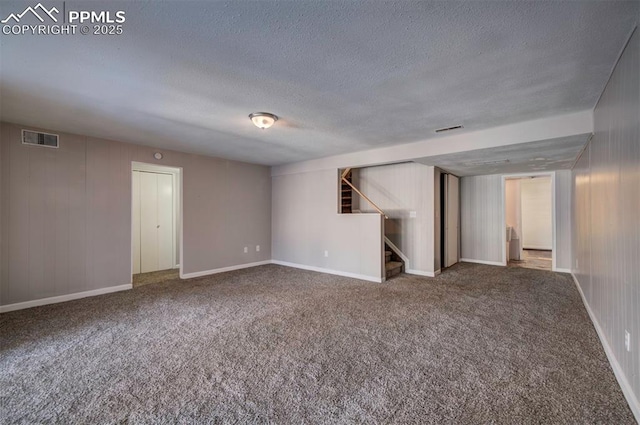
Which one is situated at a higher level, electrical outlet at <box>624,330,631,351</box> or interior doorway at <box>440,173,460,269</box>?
interior doorway at <box>440,173,460,269</box>

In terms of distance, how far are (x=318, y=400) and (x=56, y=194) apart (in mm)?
4545

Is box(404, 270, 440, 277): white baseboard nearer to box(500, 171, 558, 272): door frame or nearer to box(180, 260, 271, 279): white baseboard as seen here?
box(500, 171, 558, 272): door frame

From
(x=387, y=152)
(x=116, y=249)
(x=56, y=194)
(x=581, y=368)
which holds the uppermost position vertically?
(x=387, y=152)

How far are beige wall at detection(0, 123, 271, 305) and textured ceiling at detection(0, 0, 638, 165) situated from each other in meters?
0.57

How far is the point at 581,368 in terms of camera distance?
2227mm

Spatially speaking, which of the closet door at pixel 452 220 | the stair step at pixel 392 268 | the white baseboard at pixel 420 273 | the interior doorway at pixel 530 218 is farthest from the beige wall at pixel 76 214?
the interior doorway at pixel 530 218

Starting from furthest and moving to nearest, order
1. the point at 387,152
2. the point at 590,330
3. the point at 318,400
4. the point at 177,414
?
the point at 387,152 < the point at 590,330 < the point at 318,400 < the point at 177,414

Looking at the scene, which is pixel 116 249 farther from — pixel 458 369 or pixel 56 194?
pixel 458 369

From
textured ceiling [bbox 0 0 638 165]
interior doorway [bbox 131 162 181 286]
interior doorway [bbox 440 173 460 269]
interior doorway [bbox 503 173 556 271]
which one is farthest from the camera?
interior doorway [bbox 503 173 556 271]

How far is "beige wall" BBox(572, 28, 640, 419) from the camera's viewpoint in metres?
1.69

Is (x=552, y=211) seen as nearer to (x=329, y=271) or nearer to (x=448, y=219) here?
(x=448, y=219)

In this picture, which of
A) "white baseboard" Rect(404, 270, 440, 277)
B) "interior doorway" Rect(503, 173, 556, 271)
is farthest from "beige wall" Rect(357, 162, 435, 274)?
"interior doorway" Rect(503, 173, 556, 271)

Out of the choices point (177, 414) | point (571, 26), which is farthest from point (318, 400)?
point (571, 26)

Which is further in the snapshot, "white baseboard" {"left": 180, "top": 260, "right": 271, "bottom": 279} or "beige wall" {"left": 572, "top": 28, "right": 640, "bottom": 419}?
"white baseboard" {"left": 180, "top": 260, "right": 271, "bottom": 279}
